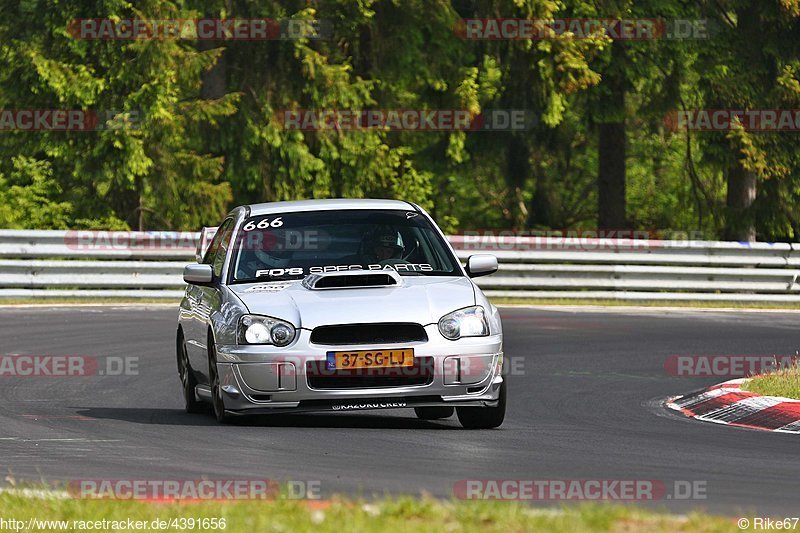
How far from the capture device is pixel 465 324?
35.3ft

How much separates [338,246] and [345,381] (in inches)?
64.4

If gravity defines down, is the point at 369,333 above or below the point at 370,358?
above

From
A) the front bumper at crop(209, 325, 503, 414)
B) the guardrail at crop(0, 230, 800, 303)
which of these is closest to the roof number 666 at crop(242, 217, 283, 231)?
the front bumper at crop(209, 325, 503, 414)

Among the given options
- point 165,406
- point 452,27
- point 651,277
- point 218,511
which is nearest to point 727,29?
point 452,27

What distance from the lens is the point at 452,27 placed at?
32.7m

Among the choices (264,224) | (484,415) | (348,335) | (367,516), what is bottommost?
(484,415)

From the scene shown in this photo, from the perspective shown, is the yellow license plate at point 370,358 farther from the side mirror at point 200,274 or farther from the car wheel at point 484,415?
the side mirror at point 200,274

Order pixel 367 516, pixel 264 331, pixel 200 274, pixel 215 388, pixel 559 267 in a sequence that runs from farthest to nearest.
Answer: pixel 559 267 < pixel 200 274 < pixel 215 388 < pixel 264 331 < pixel 367 516

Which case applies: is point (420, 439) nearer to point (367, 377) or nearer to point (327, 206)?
point (367, 377)

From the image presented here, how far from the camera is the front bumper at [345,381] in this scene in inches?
414

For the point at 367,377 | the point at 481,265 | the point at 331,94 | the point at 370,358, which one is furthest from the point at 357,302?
the point at 331,94

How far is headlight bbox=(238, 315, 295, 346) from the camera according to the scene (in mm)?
10570

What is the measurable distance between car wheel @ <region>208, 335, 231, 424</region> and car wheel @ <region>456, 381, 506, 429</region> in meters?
1.62

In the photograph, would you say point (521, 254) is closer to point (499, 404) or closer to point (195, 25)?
point (195, 25)
